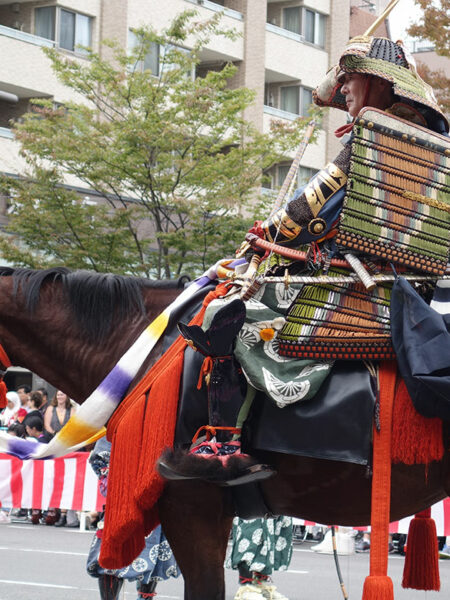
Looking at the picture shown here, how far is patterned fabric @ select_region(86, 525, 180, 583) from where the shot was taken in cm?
691

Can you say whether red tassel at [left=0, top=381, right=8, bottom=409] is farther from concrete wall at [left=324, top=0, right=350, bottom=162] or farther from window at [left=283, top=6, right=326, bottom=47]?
window at [left=283, top=6, right=326, bottom=47]

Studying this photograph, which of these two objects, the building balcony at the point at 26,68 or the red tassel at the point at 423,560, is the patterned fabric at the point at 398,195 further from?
the building balcony at the point at 26,68

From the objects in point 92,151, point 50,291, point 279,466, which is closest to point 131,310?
point 50,291

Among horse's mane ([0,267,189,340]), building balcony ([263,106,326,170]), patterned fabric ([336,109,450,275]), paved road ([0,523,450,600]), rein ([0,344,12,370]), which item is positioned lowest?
paved road ([0,523,450,600])

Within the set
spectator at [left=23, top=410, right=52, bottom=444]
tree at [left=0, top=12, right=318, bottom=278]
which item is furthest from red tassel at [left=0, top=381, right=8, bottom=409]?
tree at [left=0, top=12, right=318, bottom=278]

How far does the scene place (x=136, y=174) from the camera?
61.5ft

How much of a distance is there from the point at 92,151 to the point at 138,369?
14.4 m

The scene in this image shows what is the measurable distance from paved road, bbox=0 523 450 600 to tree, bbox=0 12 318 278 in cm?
708

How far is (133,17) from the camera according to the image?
89.8 feet

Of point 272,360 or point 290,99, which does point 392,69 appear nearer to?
point 272,360

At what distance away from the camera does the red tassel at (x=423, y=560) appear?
187 inches

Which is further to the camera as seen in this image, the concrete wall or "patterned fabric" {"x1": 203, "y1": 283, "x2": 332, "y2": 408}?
the concrete wall

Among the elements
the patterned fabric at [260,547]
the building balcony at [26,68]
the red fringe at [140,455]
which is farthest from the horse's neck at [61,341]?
the building balcony at [26,68]

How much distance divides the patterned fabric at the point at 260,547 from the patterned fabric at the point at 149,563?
3.68 ft
